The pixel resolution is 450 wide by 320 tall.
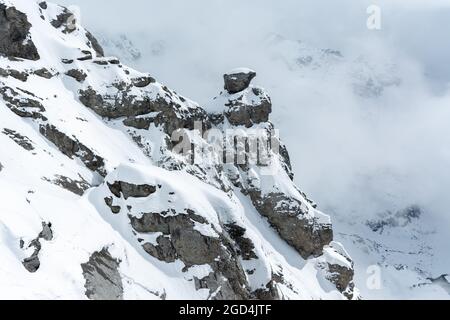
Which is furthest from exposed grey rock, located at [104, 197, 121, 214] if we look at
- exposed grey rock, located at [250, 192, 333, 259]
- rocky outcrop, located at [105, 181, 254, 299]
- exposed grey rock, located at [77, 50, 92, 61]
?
exposed grey rock, located at [77, 50, 92, 61]

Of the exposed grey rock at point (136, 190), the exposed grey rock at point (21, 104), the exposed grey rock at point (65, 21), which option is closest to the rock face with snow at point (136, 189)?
the exposed grey rock at point (136, 190)

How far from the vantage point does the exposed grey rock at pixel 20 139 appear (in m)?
62.8

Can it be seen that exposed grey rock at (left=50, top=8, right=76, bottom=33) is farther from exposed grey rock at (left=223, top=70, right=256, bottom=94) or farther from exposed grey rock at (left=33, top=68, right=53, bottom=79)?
exposed grey rock at (left=223, top=70, right=256, bottom=94)

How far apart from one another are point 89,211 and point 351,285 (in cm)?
5393

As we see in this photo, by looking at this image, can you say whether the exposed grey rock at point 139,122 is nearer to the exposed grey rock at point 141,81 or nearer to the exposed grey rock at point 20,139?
the exposed grey rock at point 141,81

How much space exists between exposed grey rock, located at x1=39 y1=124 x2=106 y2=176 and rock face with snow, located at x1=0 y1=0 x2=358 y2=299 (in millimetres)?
182

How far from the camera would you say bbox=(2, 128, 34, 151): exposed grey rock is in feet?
206

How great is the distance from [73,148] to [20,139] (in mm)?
8987

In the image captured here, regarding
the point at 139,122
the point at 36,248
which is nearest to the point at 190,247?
the point at 36,248

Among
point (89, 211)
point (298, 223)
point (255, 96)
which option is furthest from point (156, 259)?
point (255, 96)

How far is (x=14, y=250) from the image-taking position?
3522 cm

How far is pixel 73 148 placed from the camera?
7156 cm

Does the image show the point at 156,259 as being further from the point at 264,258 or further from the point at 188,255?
the point at 264,258

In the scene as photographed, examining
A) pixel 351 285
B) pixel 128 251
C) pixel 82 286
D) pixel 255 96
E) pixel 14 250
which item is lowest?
pixel 351 285
